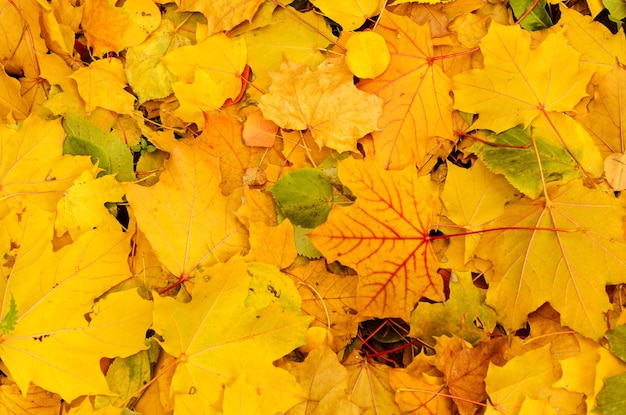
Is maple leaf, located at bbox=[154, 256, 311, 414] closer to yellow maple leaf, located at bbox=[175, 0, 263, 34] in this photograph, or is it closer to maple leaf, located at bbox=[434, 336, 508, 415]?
maple leaf, located at bbox=[434, 336, 508, 415]

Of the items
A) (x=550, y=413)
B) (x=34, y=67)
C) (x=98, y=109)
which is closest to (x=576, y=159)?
(x=550, y=413)

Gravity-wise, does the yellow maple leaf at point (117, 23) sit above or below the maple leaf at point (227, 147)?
above

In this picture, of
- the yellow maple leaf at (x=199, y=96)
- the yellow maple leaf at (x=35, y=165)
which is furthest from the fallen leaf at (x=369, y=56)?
the yellow maple leaf at (x=35, y=165)

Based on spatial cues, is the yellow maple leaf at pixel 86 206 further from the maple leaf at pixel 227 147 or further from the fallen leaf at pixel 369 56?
the fallen leaf at pixel 369 56

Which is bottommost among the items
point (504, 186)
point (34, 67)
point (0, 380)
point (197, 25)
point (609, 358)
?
point (0, 380)

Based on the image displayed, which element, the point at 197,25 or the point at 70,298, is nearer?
the point at 70,298

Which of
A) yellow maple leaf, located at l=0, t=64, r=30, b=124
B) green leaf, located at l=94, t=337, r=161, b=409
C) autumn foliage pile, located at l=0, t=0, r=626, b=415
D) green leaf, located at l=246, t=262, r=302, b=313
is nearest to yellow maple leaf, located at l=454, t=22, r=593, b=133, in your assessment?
autumn foliage pile, located at l=0, t=0, r=626, b=415

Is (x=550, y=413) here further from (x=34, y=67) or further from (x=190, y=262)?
(x=34, y=67)

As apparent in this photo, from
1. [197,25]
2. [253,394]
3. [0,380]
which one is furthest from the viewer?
[197,25]
